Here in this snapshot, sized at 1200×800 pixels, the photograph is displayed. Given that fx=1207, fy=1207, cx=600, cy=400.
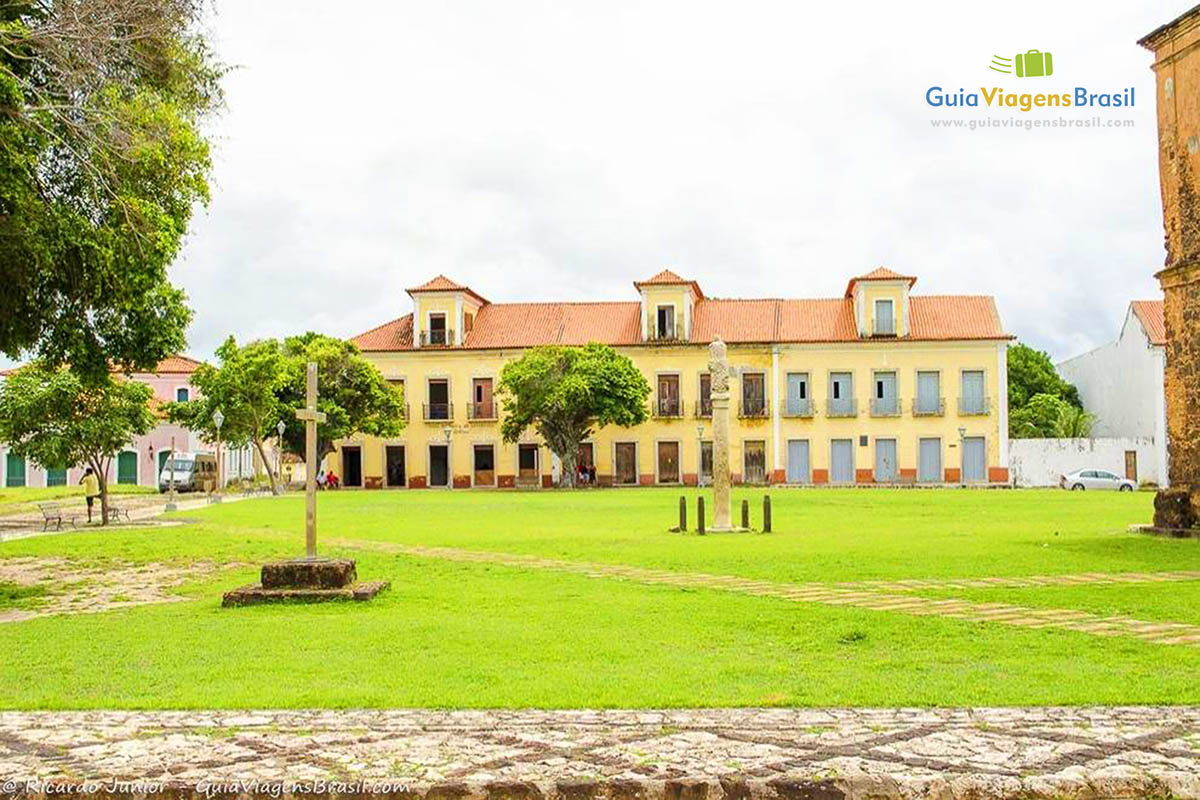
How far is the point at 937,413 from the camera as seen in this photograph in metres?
51.6

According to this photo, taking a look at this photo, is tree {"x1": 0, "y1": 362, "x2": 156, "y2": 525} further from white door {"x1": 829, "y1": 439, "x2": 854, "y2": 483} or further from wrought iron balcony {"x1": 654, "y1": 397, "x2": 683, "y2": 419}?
white door {"x1": 829, "y1": 439, "x2": 854, "y2": 483}

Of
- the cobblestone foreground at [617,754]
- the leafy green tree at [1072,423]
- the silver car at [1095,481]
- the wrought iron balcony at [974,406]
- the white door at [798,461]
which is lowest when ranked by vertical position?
the silver car at [1095,481]

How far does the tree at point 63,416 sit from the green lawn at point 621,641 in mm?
6445

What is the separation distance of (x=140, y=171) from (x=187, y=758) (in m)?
9.01

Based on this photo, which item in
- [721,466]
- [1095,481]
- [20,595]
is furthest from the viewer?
[1095,481]

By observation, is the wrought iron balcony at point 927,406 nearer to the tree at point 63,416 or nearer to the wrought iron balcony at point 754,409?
the wrought iron balcony at point 754,409

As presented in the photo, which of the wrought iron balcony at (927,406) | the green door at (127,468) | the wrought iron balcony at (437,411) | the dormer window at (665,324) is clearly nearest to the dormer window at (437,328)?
the wrought iron balcony at (437,411)

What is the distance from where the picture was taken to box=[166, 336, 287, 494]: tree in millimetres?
43000

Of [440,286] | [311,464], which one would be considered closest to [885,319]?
[440,286]

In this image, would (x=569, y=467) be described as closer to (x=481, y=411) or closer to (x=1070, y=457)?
(x=481, y=411)

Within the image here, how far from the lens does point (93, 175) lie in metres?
11.9

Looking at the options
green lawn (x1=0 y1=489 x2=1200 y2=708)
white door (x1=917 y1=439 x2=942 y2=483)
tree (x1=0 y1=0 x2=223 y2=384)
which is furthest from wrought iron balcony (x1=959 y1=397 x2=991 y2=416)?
tree (x1=0 y1=0 x2=223 y2=384)

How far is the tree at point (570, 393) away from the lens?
46.2m

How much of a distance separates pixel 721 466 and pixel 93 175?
1193cm
